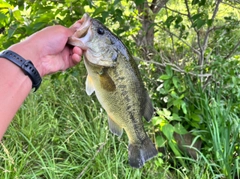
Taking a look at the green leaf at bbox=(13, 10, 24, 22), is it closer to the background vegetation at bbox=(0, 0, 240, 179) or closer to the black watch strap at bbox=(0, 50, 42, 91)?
the background vegetation at bbox=(0, 0, 240, 179)

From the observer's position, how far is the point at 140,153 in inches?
88.3

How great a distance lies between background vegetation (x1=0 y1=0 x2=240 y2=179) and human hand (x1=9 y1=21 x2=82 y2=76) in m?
0.68

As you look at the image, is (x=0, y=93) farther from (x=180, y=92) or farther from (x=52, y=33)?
(x=180, y=92)

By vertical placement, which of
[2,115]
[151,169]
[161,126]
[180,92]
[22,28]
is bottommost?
[151,169]

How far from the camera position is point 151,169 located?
334 centimetres

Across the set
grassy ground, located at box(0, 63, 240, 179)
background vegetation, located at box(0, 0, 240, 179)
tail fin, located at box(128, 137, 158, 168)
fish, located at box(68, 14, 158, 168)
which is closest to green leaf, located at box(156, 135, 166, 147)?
background vegetation, located at box(0, 0, 240, 179)

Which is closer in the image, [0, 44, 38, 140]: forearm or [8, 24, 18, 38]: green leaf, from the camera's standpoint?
[0, 44, 38, 140]: forearm

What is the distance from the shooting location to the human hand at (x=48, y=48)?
1.72 metres

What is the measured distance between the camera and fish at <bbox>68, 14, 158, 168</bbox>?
1709 mm

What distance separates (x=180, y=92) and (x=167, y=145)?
681mm

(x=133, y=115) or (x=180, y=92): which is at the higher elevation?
(x=133, y=115)

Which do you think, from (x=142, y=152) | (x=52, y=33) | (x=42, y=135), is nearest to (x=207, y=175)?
(x=142, y=152)

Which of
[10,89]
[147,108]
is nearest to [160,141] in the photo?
[147,108]

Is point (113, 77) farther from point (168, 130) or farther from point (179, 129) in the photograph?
point (179, 129)
